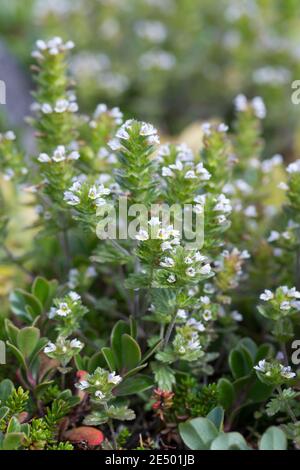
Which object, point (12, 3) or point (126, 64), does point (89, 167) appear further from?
point (12, 3)

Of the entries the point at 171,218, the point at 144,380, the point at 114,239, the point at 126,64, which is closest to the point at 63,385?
the point at 144,380

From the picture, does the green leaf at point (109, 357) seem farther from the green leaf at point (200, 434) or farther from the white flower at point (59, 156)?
the white flower at point (59, 156)

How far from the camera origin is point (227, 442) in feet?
7.30

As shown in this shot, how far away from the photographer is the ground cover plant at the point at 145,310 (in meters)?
2.36

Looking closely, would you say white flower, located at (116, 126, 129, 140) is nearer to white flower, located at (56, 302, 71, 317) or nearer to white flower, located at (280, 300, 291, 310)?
white flower, located at (56, 302, 71, 317)

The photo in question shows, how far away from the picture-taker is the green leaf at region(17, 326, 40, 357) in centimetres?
251

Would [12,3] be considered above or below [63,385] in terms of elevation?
above

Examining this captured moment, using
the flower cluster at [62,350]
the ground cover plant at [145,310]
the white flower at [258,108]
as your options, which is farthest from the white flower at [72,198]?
the white flower at [258,108]

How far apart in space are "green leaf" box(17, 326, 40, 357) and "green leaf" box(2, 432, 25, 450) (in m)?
0.41

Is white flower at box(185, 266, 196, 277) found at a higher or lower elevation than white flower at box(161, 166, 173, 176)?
lower

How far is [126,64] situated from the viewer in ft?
18.8

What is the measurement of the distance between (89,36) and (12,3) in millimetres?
1204

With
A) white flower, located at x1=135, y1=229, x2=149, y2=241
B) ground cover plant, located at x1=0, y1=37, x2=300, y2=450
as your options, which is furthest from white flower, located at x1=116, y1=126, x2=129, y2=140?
white flower, located at x1=135, y1=229, x2=149, y2=241

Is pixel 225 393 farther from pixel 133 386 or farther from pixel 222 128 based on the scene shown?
pixel 222 128
